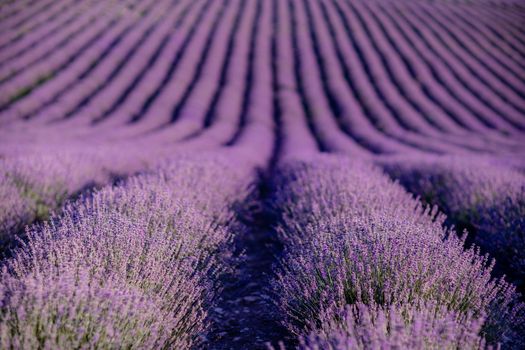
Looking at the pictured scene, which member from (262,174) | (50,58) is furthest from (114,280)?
(50,58)

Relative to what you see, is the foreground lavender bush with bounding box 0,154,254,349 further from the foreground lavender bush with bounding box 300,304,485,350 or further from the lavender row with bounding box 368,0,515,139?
the lavender row with bounding box 368,0,515,139

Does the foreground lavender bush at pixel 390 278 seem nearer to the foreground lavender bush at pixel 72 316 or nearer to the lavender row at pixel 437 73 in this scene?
the foreground lavender bush at pixel 72 316

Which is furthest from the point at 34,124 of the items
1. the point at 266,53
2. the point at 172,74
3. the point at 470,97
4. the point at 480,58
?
the point at 480,58

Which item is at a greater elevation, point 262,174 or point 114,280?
point 114,280

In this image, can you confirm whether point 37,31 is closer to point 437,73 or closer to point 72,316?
point 437,73

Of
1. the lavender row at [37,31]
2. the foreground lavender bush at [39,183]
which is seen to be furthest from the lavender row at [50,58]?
the foreground lavender bush at [39,183]

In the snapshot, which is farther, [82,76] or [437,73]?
[437,73]
